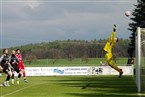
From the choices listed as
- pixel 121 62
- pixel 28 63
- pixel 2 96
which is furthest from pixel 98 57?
pixel 2 96

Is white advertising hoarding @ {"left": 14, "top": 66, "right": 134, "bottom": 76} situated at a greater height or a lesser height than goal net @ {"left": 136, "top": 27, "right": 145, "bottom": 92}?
lesser

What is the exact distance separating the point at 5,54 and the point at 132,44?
38.9 m

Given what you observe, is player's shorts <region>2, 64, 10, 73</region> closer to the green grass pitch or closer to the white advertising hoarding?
the green grass pitch

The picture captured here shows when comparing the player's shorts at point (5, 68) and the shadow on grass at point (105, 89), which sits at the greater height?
the player's shorts at point (5, 68)

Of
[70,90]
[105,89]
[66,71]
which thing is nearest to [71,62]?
[66,71]

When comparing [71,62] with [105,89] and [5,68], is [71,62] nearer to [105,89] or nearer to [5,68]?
[5,68]

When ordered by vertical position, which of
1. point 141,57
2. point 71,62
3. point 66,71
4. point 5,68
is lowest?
point 66,71

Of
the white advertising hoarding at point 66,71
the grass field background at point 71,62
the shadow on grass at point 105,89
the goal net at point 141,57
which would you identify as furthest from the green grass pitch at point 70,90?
the grass field background at point 71,62

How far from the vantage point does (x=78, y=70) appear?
167 feet

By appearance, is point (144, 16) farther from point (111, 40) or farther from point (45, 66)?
point (111, 40)

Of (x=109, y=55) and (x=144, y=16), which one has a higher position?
(x=144, y=16)

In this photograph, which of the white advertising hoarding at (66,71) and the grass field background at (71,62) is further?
the grass field background at (71,62)

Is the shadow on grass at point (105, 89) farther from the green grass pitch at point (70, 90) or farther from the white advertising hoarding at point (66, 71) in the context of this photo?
the white advertising hoarding at point (66, 71)

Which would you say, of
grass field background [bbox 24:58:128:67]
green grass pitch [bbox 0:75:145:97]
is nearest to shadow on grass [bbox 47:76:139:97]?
green grass pitch [bbox 0:75:145:97]
